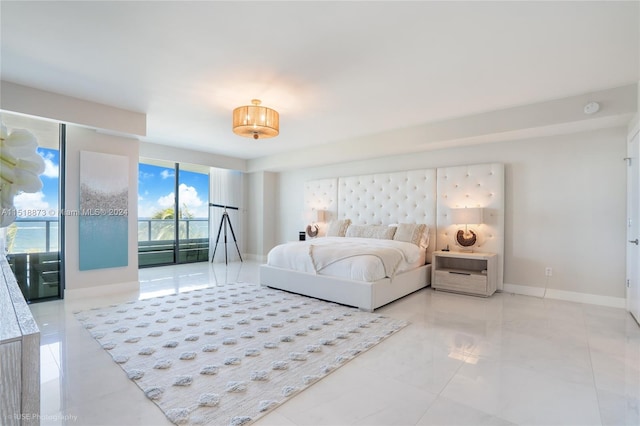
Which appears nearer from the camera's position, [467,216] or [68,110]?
[68,110]

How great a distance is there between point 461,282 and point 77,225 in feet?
17.4

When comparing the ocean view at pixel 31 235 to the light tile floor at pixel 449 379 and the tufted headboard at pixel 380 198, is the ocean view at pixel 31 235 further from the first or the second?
the tufted headboard at pixel 380 198

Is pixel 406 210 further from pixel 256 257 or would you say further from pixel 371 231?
pixel 256 257

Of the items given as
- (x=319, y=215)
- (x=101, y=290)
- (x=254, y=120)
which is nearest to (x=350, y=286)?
→ (x=254, y=120)

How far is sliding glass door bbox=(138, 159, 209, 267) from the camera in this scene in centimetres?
650

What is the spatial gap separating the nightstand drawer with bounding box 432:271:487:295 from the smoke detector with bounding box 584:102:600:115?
225 centimetres

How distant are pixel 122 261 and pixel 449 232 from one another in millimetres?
4942

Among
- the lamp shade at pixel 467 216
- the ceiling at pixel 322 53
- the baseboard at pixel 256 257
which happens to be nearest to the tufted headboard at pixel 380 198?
the lamp shade at pixel 467 216

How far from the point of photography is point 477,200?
182 inches

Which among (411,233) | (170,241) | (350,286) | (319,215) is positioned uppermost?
(319,215)

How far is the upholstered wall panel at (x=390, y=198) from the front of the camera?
16.7 feet

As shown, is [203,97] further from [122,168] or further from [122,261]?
[122,261]

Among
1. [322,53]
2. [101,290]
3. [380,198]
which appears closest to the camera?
[322,53]

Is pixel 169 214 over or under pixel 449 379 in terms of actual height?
over
